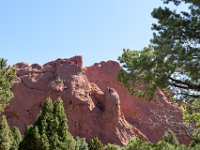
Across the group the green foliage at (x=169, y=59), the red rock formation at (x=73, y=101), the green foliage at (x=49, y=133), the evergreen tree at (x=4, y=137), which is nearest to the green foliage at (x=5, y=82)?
the green foliage at (x=49, y=133)

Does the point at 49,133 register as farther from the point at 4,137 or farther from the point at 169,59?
the point at 169,59

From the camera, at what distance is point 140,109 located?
168 ft

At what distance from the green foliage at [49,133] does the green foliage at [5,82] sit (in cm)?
460

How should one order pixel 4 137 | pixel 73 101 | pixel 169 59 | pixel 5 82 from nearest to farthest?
pixel 169 59
pixel 5 82
pixel 4 137
pixel 73 101

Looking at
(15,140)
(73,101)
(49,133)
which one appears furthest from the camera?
(73,101)

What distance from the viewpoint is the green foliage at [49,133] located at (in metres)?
19.7

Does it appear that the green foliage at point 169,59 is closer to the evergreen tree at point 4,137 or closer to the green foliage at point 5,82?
the green foliage at point 5,82

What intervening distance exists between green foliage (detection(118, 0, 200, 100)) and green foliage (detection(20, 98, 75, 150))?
11.9 m

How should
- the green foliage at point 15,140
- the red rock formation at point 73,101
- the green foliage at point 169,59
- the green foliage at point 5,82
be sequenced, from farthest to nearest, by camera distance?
the red rock formation at point 73,101, the green foliage at point 15,140, the green foliage at point 5,82, the green foliage at point 169,59

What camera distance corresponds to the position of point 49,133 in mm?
20203

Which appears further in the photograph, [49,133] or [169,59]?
[49,133]

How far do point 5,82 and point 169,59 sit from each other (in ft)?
31.5

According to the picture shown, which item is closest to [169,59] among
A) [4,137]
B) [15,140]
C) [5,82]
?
[5,82]

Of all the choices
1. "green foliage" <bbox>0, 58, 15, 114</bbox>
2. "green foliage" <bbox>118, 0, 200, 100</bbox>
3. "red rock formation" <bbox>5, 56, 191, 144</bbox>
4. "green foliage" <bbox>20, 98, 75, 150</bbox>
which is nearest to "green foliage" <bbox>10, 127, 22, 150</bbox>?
"red rock formation" <bbox>5, 56, 191, 144</bbox>
